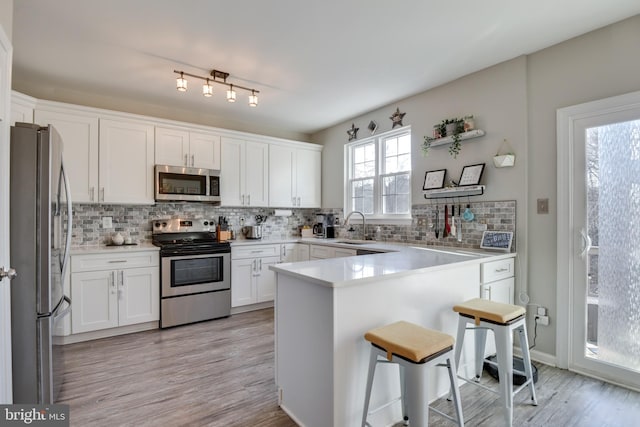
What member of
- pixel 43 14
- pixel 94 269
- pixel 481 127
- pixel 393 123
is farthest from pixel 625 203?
pixel 94 269

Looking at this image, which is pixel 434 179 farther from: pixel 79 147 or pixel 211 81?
pixel 79 147

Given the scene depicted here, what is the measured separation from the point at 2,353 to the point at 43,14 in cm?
214

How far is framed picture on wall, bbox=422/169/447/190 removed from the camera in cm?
326

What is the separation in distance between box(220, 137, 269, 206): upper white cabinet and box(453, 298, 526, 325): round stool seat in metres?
3.08

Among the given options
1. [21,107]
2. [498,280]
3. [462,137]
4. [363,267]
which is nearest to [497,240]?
[498,280]

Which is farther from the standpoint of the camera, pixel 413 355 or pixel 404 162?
pixel 404 162

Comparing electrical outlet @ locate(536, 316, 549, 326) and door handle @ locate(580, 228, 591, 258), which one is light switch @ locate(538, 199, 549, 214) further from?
electrical outlet @ locate(536, 316, 549, 326)

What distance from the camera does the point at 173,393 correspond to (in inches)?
85.5

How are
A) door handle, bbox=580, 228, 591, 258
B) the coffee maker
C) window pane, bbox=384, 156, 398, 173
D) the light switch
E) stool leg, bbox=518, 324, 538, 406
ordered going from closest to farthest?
stool leg, bbox=518, 324, 538, 406 < door handle, bbox=580, 228, 591, 258 < the light switch < window pane, bbox=384, 156, 398, 173 < the coffee maker

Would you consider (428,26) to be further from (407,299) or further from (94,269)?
(94,269)

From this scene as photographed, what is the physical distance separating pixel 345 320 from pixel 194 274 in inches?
101

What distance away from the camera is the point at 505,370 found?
1779 mm

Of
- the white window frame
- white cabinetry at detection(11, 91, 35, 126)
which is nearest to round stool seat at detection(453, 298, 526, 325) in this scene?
→ the white window frame

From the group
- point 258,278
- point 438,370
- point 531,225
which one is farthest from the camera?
point 258,278
